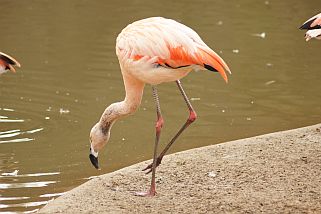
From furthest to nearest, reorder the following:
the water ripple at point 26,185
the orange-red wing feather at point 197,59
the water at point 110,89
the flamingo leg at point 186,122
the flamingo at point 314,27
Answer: the water at point 110,89 → the water ripple at point 26,185 → the flamingo at point 314,27 → the flamingo leg at point 186,122 → the orange-red wing feather at point 197,59

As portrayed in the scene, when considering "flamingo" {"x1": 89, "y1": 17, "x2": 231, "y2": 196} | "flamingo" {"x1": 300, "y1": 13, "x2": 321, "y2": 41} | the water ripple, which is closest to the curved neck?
"flamingo" {"x1": 89, "y1": 17, "x2": 231, "y2": 196}

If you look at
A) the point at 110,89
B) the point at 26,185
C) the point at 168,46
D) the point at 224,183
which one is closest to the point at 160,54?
the point at 168,46

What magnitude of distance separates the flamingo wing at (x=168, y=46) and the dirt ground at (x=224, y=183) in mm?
868

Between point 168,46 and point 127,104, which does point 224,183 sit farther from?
point 168,46

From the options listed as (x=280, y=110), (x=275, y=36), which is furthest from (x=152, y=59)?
(x=275, y=36)

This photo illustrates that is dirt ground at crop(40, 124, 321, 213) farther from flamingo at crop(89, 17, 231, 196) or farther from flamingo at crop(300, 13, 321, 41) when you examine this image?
flamingo at crop(300, 13, 321, 41)

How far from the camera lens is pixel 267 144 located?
6609 millimetres

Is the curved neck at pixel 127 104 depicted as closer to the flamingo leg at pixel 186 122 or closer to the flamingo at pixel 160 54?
the flamingo at pixel 160 54

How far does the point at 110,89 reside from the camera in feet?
30.3

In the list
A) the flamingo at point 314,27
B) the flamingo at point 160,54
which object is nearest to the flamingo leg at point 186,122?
the flamingo at point 160,54

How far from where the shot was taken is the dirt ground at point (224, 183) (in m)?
5.23

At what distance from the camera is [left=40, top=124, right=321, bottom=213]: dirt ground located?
17.1 ft

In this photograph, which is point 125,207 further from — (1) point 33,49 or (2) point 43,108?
(1) point 33,49

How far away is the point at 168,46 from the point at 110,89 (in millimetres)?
3999
